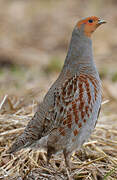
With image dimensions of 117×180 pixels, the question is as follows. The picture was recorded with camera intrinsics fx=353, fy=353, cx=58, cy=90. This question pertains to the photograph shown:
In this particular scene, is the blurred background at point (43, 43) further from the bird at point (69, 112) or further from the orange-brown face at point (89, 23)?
the orange-brown face at point (89, 23)

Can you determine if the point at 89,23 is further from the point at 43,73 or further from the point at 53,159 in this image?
the point at 43,73

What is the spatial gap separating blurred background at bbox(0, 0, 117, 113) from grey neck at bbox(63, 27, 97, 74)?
1450 millimetres

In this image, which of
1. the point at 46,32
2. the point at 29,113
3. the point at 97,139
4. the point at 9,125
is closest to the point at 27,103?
the point at 29,113

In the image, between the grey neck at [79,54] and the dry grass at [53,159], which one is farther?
the grey neck at [79,54]

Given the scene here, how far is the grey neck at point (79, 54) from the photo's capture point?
12.8ft

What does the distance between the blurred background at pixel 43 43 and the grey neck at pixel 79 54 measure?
57.1 inches

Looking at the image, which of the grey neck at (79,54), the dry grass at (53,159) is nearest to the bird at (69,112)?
the grey neck at (79,54)

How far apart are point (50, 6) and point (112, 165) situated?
1009cm

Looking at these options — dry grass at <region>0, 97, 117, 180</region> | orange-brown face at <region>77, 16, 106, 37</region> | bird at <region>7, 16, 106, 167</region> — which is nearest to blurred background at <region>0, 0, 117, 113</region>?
dry grass at <region>0, 97, 117, 180</region>

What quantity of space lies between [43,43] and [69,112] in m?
7.43

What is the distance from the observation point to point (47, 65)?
8.79 metres

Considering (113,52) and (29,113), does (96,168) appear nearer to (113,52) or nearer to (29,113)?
(29,113)

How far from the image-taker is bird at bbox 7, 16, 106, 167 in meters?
3.68

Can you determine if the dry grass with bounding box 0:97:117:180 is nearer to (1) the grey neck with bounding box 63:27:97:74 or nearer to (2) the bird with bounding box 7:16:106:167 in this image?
(2) the bird with bounding box 7:16:106:167
